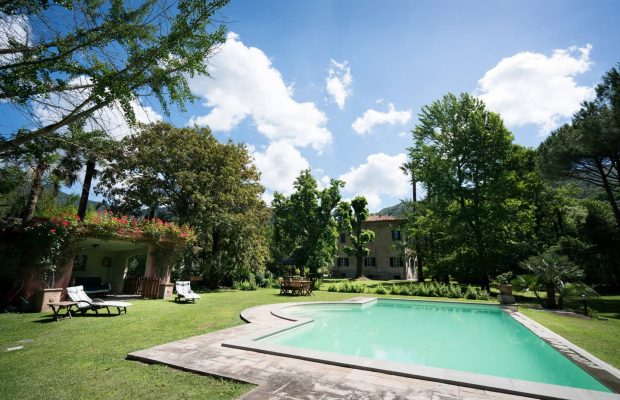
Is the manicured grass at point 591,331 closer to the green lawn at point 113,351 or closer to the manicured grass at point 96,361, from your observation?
the green lawn at point 113,351

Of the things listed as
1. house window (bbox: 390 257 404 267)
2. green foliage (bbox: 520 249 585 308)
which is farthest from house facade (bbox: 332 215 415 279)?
green foliage (bbox: 520 249 585 308)

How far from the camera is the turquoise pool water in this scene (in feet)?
21.6

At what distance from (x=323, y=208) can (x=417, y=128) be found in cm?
1182

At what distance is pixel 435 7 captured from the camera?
9.05 meters

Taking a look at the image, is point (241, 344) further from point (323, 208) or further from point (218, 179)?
point (323, 208)

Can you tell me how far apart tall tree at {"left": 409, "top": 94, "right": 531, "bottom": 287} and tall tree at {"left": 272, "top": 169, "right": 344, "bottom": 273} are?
9.48 metres

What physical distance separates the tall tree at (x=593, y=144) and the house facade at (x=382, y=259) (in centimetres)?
2090

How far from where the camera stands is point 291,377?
456cm

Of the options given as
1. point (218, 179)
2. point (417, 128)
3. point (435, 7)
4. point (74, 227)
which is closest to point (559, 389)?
point (435, 7)

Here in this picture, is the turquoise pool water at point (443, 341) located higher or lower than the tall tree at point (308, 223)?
lower

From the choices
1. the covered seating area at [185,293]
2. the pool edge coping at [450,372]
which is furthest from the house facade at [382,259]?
the pool edge coping at [450,372]

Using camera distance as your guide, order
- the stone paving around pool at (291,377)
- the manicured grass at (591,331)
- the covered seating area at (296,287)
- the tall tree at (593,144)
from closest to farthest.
→ the stone paving around pool at (291,377)
the manicured grass at (591,331)
the tall tree at (593,144)
the covered seating area at (296,287)

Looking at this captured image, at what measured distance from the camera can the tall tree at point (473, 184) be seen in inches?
916

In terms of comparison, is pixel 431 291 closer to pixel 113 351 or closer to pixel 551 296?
pixel 551 296
